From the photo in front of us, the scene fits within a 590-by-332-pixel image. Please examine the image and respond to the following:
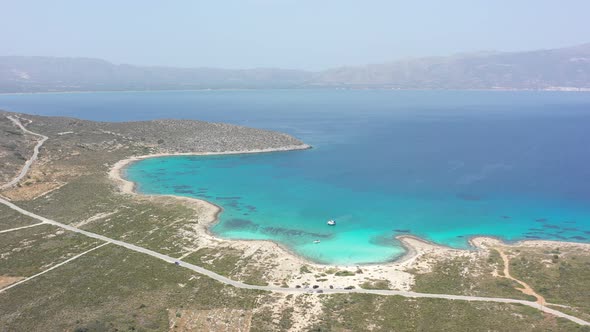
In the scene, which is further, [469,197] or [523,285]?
[469,197]

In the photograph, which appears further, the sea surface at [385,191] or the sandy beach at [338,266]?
the sea surface at [385,191]

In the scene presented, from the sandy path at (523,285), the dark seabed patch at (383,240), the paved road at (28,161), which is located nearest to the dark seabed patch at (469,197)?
the sandy path at (523,285)

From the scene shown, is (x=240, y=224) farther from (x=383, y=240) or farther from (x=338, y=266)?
(x=383, y=240)

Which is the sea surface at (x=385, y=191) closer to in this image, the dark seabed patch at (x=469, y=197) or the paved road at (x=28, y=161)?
the dark seabed patch at (x=469, y=197)

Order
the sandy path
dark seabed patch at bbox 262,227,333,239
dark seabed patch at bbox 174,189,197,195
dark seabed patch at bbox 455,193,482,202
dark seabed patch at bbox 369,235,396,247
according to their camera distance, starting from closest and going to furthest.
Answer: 1. the sandy path
2. dark seabed patch at bbox 369,235,396,247
3. dark seabed patch at bbox 262,227,333,239
4. dark seabed patch at bbox 455,193,482,202
5. dark seabed patch at bbox 174,189,197,195

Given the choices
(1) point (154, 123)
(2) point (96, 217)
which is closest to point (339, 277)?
(2) point (96, 217)

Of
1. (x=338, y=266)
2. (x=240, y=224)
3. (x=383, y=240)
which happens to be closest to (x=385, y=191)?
(x=383, y=240)

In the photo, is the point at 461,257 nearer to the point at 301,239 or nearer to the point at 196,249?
the point at 301,239

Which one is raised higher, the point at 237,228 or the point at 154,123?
the point at 154,123

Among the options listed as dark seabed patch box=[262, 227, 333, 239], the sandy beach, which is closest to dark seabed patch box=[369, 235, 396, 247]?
the sandy beach

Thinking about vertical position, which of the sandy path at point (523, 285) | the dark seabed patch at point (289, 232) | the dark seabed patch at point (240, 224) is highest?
the sandy path at point (523, 285)

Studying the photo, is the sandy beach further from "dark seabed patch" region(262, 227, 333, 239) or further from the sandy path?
"dark seabed patch" region(262, 227, 333, 239)
